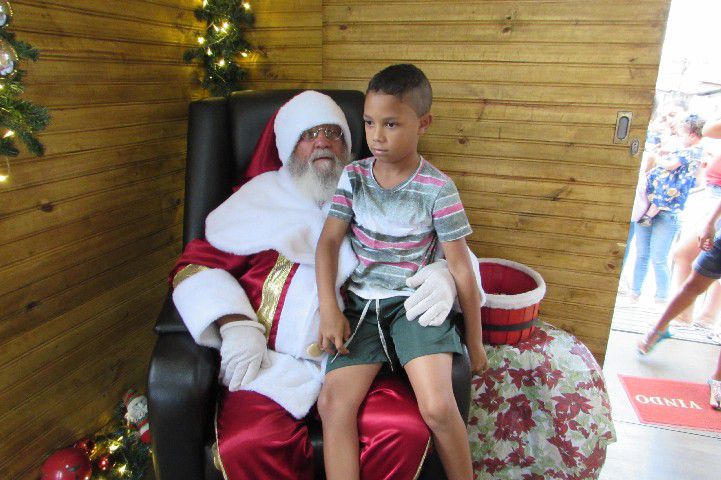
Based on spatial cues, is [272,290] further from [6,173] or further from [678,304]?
[678,304]

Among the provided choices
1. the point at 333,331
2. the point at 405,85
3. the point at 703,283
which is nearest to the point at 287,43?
the point at 405,85

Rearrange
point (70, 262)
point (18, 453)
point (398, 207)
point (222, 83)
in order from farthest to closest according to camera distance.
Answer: point (222, 83)
point (70, 262)
point (18, 453)
point (398, 207)

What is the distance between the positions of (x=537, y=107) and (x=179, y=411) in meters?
1.72

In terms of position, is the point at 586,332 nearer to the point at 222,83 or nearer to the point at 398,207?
the point at 398,207

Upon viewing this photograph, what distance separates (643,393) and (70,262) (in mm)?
2507

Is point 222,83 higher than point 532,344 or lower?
higher

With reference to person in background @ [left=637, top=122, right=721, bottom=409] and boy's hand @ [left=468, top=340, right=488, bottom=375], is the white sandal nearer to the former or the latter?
person in background @ [left=637, top=122, right=721, bottom=409]

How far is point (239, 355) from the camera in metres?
1.31

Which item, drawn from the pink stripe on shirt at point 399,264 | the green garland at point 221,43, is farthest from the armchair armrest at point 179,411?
the green garland at point 221,43

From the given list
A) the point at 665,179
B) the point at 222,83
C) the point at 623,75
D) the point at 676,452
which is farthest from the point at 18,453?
the point at 665,179

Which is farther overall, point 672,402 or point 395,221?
point 672,402

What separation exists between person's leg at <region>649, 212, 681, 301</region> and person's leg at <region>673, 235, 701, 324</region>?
10 cm

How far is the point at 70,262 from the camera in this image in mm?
1668

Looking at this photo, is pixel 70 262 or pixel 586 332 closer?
pixel 70 262
